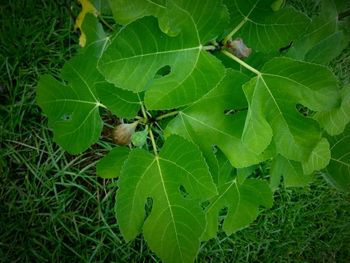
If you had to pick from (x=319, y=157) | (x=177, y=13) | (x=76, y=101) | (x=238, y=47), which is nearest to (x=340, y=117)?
(x=319, y=157)

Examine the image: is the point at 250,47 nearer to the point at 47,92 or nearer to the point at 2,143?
the point at 47,92

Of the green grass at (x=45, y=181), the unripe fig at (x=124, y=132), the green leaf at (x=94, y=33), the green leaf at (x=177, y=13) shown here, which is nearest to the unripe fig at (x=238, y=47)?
the green leaf at (x=177, y=13)

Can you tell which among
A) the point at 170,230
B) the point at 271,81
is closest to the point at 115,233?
the point at 170,230

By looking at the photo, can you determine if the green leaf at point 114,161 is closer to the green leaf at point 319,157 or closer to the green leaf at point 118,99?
the green leaf at point 118,99

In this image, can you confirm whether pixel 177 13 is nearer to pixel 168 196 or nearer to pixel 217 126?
pixel 217 126

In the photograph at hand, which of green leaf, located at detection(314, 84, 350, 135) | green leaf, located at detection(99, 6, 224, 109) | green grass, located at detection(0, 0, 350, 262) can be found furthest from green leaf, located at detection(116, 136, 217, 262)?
green grass, located at detection(0, 0, 350, 262)
